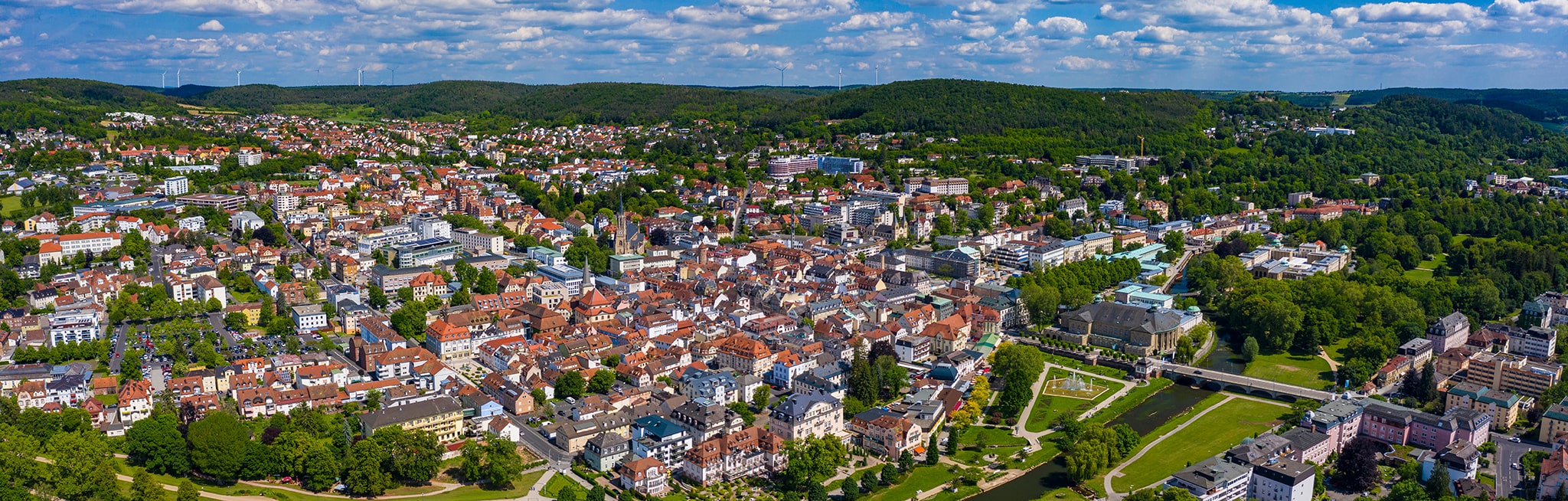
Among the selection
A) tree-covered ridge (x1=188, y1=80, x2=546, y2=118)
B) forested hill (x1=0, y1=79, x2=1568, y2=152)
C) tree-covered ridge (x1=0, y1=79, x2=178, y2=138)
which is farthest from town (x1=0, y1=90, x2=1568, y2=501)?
tree-covered ridge (x1=188, y1=80, x2=546, y2=118)

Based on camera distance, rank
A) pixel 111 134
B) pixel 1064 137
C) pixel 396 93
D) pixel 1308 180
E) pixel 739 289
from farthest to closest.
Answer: pixel 396 93
pixel 1064 137
pixel 111 134
pixel 1308 180
pixel 739 289

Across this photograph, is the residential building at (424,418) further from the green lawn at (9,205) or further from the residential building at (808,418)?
the green lawn at (9,205)

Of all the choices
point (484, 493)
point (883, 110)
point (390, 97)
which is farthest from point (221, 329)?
point (390, 97)

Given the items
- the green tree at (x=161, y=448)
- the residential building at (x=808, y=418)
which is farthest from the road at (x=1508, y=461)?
the green tree at (x=161, y=448)

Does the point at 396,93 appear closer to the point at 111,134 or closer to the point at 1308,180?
the point at 111,134

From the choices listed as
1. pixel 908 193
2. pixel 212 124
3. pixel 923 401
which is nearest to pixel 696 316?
pixel 923 401

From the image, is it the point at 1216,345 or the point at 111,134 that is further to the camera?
the point at 111,134
